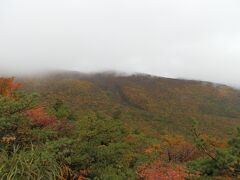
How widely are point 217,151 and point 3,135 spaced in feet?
33.1

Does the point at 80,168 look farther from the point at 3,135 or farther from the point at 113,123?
the point at 3,135

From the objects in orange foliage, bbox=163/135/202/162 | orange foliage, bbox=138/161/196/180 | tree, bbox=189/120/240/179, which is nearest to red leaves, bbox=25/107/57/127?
orange foliage, bbox=138/161/196/180

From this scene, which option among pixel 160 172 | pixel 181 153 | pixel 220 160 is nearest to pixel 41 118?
pixel 160 172

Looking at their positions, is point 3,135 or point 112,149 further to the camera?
point 112,149

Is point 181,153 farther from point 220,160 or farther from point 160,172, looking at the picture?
point 220,160

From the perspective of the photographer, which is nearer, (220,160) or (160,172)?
(220,160)

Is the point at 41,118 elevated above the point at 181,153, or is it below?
above

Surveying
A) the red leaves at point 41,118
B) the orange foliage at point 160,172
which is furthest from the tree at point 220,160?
the orange foliage at point 160,172

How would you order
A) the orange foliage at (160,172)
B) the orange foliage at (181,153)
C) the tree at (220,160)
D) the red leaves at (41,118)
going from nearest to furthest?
the tree at (220,160)
the red leaves at (41,118)
the orange foliage at (160,172)
the orange foliage at (181,153)

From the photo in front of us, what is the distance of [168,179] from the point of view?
4272 cm

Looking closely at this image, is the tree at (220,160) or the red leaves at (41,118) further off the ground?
the tree at (220,160)

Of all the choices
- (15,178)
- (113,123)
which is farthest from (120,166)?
(15,178)

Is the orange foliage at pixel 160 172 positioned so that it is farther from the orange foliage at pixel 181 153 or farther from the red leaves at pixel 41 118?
the red leaves at pixel 41 118

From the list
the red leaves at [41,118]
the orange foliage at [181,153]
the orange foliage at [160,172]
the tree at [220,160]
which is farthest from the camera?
the orange foliage at [181,153]
